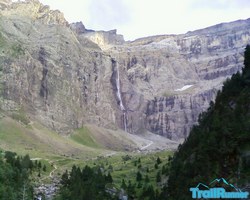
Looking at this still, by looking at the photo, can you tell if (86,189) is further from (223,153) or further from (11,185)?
(223,153)

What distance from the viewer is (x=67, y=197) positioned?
64.0 m

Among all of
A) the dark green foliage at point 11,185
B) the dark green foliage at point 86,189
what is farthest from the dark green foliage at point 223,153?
the dark green foliage at point 11,185

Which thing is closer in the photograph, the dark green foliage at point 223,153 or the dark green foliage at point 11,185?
the dark green foliage at point 223,153

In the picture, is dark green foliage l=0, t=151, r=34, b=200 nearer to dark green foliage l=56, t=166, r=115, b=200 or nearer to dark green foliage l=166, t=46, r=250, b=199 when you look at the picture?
dark green foliage l=56, t=166, r=115, b=200

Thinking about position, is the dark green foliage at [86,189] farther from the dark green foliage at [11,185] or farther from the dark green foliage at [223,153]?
the dark green foliage at [223,153]

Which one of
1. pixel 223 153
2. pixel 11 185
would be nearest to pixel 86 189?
pixel 11 185

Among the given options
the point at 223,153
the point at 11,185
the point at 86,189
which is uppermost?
the point at 223,153

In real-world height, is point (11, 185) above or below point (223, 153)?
below

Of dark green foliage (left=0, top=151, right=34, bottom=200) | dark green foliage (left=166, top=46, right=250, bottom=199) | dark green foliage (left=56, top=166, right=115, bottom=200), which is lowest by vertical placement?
dark green foliage (left=56, top=166, right=115, bottom=200)

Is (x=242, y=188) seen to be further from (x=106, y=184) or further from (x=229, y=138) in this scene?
(x=106, y=184)

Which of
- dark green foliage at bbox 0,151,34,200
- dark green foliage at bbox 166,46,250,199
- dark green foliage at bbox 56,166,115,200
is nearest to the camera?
dark green foliage at bbox 166,46,250,199

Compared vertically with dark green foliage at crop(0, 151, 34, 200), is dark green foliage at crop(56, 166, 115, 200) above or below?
below

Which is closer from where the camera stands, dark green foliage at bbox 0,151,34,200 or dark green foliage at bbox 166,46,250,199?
dark green foliage at bbox 166,46,250,199

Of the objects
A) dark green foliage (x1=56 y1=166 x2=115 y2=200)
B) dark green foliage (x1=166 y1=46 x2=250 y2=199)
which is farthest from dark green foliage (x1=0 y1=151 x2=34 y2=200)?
dark green foliage (x1=166 y1=46 x2=250 y2=199)
